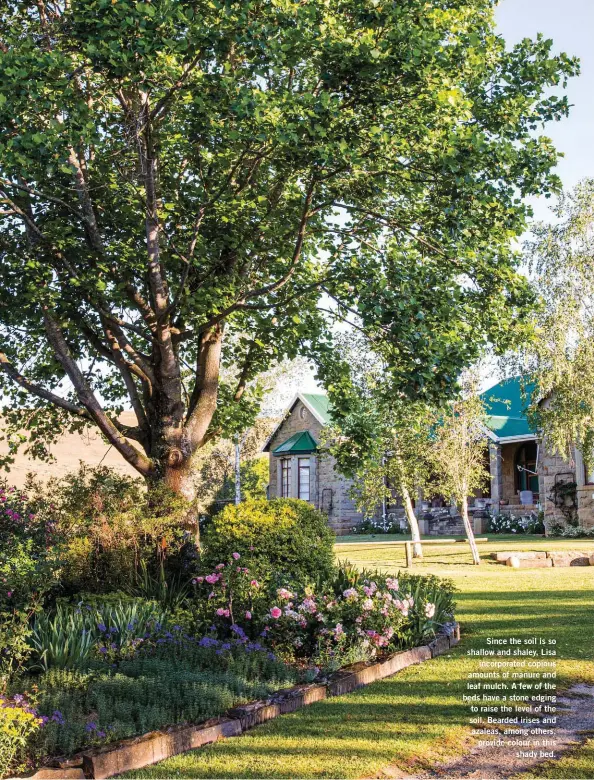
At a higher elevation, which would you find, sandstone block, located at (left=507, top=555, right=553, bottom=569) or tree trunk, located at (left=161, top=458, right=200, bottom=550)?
tree trunk, located at (left=161, top=458, right=200, bottom=550)

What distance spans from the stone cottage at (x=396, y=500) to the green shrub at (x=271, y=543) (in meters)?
22.9

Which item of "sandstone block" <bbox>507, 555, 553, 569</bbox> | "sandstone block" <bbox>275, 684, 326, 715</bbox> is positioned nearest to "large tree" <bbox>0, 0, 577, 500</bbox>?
"sandstone block" <bbox>275, 684, 326, 715</bbox>

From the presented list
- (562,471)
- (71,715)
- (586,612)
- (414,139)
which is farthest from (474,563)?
(71,715)

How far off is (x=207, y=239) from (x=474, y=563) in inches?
484

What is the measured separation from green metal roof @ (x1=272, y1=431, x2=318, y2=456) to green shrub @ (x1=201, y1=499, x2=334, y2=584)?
27.8m

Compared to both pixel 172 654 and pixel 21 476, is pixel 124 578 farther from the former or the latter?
pixel 21 476

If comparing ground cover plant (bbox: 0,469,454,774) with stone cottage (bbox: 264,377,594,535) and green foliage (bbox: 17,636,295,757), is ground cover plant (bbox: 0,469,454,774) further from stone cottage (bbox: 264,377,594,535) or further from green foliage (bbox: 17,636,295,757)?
stone cottage (bbox: 264,377,594,535)

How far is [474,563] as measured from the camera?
20438 mm

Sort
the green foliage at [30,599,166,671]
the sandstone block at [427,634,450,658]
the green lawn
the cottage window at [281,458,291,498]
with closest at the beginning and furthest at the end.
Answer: the green lawn
the green foliage at [30,599,166,671]
the sandstone block at [427,634,450,658]
the cottage window at [281,458,291,498]

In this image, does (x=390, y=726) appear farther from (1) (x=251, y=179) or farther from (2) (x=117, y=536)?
(1) (x=251, y=179)

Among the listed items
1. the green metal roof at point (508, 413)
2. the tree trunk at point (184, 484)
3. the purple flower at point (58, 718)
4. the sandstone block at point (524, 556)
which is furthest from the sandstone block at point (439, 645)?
the green metal roof at point (508, 413)

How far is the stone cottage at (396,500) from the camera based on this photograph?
35.0 m

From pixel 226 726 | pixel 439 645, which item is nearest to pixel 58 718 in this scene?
pixel 226 726

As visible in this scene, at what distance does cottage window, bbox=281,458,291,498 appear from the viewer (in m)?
40.2
